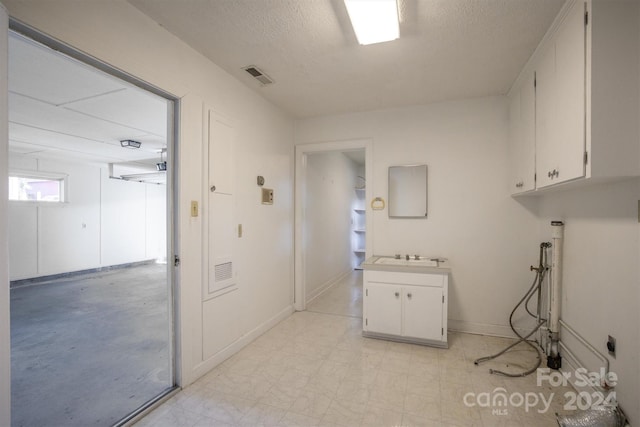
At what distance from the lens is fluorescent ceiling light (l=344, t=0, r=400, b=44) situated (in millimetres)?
1675

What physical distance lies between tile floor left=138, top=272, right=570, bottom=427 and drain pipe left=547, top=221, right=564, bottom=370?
0.21m

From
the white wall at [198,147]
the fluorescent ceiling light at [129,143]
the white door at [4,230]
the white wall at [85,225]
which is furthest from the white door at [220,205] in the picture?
the white wall at [85,225]

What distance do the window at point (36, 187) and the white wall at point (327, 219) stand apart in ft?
17.2

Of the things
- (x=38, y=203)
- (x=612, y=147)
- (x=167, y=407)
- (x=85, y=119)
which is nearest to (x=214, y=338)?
(x=167, y=407)

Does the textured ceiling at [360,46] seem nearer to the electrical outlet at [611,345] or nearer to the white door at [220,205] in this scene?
the white door at [220,205]

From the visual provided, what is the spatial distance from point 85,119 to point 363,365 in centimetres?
413

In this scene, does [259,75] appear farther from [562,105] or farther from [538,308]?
[538,308]

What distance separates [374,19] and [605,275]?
2134 mm

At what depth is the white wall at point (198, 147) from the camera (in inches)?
59.7

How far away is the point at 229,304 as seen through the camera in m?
2.57

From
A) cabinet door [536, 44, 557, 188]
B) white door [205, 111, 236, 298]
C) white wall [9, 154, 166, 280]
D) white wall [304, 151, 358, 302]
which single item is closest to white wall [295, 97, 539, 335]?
cabinet door [536, 44, 557, 188]

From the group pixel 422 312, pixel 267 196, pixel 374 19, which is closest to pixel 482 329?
pixel 422 312

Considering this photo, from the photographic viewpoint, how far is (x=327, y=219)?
500 cm

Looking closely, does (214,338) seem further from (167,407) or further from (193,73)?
(193,73)
